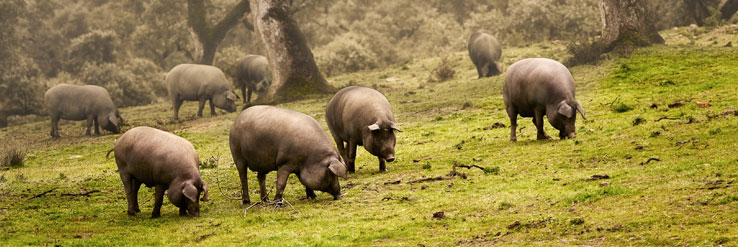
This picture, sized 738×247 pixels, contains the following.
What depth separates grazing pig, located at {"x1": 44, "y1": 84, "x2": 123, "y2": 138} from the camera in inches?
1147

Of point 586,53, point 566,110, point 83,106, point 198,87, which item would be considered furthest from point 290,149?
point 586,53

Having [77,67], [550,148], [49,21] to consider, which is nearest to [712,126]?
[550,148]

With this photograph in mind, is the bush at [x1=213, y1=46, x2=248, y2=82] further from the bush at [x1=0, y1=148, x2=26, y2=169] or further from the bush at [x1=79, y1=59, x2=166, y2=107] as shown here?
the bush at [x1=0, y1=148, x2=26, y2=169]

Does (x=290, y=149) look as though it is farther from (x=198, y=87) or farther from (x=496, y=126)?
(x=198, y=87)

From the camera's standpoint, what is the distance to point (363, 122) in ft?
47.4

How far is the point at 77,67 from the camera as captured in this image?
5131 cm

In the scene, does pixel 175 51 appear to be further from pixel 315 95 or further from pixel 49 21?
pixel 315 95

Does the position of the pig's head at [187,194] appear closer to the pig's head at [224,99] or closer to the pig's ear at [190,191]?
the pig's ear at [190,191]

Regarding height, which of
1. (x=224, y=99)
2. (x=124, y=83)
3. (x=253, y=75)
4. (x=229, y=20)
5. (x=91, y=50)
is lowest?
(x=124, y=83)

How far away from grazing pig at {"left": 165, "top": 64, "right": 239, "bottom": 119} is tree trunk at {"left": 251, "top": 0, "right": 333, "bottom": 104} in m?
1.51

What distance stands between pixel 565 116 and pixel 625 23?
52.9 ft

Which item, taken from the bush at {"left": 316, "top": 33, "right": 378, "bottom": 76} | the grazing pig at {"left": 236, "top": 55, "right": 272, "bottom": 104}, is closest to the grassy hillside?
the grazing pig at {"left": 236, "top": 55, "right": 272, "bottom": 104}

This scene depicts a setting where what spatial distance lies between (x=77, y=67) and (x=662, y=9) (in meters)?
35.8

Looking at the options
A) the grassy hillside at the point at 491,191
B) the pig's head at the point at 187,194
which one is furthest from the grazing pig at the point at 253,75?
the pig's head at the point at 187,194
